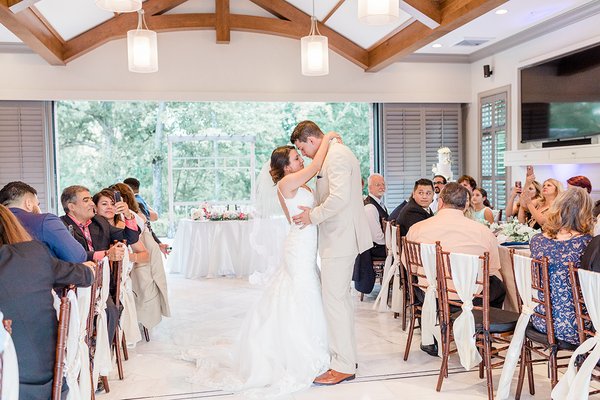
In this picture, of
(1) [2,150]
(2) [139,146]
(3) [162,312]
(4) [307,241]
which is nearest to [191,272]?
(3) [162,312]

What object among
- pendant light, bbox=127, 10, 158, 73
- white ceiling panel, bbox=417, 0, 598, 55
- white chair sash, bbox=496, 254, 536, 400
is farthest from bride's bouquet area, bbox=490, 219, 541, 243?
pendant light, bbox=127, 10, 158, 73

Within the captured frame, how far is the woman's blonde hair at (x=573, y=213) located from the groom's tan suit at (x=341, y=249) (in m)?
1.16

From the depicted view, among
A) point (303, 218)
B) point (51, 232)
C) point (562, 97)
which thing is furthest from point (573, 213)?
point (562, 97)

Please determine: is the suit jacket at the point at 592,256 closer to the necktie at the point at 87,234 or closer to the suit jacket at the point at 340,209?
the suit jacket at the point at 340,209

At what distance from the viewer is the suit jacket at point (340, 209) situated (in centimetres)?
338

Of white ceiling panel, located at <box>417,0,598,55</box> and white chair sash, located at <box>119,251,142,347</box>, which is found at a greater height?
white ceiling panel, located at <box>417,0,598,55</box>

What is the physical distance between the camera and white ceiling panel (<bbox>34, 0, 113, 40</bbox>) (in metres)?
6.30

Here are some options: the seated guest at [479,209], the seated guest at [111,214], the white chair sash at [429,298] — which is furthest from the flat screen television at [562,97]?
the seated guest at [111,214]

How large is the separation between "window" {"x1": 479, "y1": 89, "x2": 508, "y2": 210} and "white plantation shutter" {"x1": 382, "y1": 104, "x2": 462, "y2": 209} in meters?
0.50

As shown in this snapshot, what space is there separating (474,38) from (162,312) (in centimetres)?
559

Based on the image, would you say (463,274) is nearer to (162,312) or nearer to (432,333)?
(432,333)

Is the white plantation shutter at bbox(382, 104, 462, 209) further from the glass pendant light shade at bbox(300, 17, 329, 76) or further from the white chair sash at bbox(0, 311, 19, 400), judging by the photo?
the white chair sash at bbox(0, 311, 19, 400)

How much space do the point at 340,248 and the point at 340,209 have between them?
265mm

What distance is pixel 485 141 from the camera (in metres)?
8.34
